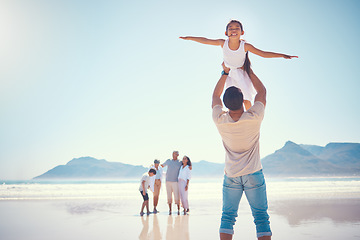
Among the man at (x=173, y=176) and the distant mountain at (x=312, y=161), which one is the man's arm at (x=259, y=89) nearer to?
the man at (x=173, y=176)

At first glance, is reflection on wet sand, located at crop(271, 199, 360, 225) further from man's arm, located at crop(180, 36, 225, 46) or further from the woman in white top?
man's arm, located at crop(180, 36, 225, 46)

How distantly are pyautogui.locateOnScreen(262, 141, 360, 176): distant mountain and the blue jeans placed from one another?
97.9 m

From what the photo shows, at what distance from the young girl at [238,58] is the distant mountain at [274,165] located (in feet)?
346

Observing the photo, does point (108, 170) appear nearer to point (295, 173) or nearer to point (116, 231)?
point (295, 173)

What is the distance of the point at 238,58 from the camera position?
119 inches

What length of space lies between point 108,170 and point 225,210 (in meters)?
136

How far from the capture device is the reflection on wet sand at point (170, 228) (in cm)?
539

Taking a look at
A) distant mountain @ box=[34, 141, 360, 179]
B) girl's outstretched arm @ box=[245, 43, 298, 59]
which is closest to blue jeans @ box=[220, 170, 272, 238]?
girl's outstretched arm @ box=[245, 43, 298, 59]

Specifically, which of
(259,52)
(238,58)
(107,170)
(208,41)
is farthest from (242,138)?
(107,170)

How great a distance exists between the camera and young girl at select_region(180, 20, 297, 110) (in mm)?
2996

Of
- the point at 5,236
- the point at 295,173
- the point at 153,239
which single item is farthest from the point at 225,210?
the point at 295,173

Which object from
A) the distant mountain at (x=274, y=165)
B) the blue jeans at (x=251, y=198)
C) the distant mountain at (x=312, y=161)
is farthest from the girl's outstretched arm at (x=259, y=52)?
the distant mountain at (x=274, y=165)

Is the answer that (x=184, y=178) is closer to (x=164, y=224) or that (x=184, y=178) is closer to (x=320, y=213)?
(x=164, y=224)

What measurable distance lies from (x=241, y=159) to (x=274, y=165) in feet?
392
